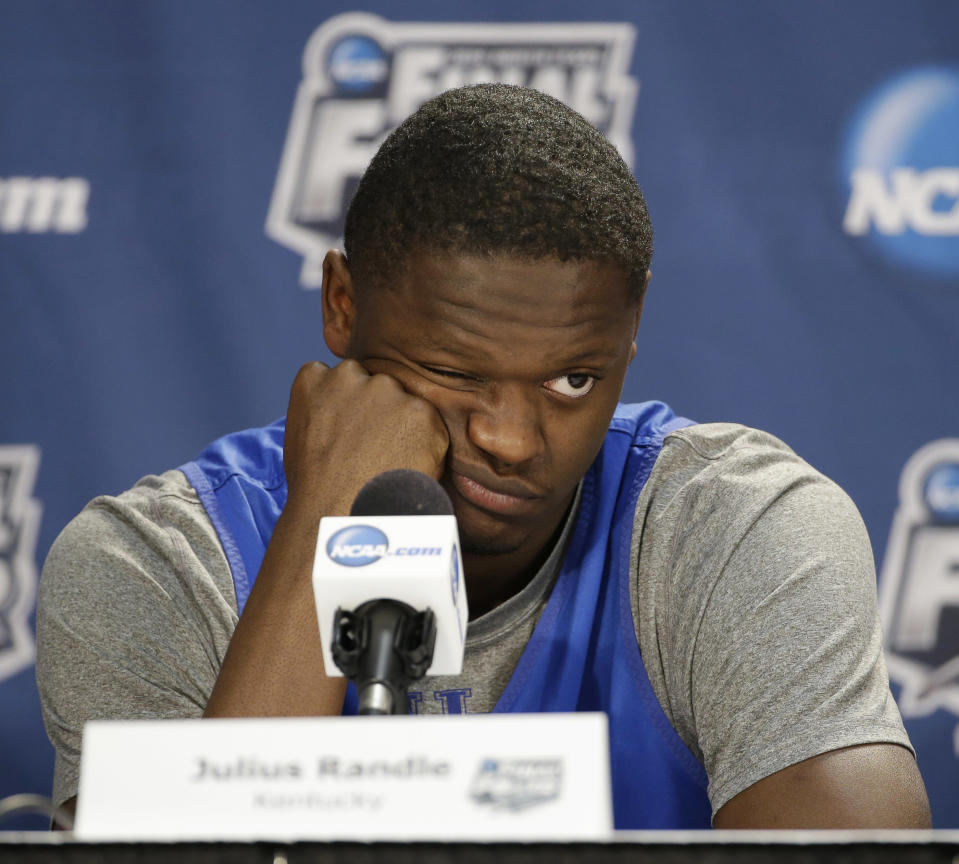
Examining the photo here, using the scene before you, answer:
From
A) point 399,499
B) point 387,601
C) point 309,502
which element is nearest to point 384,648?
point 387,601

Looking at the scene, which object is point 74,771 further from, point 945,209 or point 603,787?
point 945,209

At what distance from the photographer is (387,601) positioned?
2.64 ft

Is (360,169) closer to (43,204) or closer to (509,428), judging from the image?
(43,204)

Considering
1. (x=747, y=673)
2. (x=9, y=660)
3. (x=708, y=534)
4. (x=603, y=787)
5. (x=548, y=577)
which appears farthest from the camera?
(x=9, y=660)

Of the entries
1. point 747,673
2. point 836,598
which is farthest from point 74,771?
point 836,598

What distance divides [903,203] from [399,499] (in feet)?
5.81

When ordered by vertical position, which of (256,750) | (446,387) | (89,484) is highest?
(446,387)

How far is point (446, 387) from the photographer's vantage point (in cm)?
142

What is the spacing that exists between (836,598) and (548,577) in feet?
1.32

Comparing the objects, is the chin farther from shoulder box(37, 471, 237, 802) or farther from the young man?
shoulder box(37, 471, 237, 802)

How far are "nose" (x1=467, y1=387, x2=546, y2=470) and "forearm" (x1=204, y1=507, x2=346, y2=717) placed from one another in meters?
0.21

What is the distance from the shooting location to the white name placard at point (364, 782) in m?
0.69

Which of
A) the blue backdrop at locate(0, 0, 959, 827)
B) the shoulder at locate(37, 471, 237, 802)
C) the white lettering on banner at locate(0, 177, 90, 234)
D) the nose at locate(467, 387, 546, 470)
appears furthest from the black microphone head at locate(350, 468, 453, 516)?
→ the white lettering on banner at locate(0, 177, 90, 234)

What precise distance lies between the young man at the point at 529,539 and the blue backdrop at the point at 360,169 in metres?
0.72
